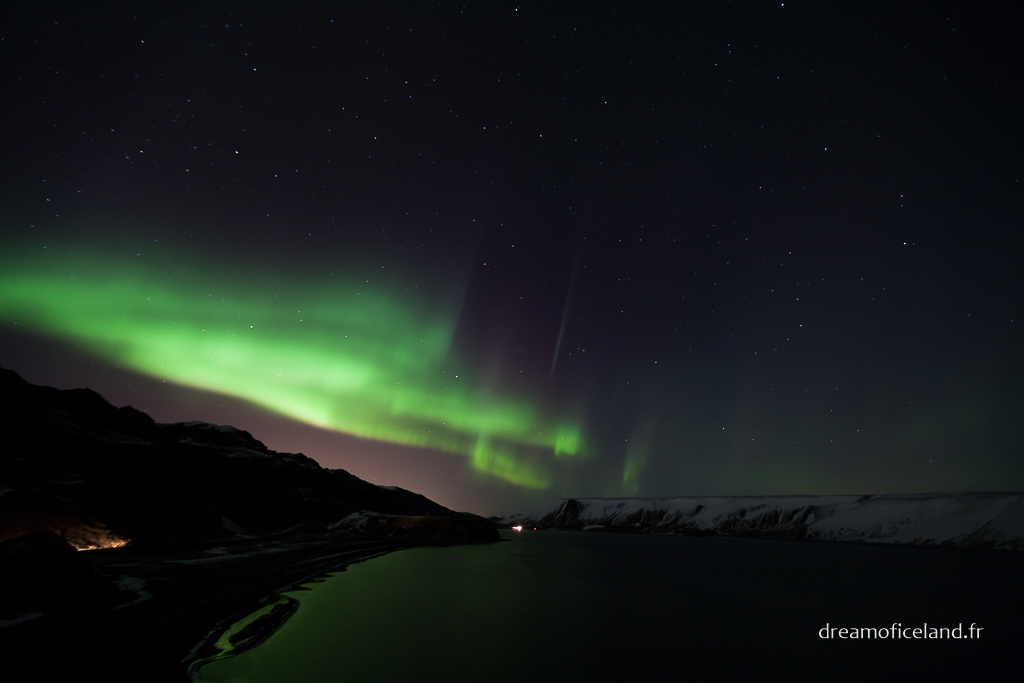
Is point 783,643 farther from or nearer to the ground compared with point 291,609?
farther from the ground

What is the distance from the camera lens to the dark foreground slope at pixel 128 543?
12.2 meters

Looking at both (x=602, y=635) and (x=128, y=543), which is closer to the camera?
(x=602, y=635)

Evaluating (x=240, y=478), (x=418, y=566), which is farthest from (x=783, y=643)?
(x=240, y=478)

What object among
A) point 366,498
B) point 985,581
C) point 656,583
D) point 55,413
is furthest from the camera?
point 366,498

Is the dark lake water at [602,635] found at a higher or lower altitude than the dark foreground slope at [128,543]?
higher

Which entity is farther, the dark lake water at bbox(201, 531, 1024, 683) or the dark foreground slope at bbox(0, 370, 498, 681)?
the dark lake water at bbox(201, 531, 1024, 683)

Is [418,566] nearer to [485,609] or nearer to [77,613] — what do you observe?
[485,609]

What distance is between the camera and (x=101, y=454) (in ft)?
253

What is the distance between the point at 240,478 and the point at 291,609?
106 meters

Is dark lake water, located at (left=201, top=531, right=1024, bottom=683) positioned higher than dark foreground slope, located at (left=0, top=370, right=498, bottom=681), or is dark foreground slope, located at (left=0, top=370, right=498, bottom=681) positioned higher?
dark lake water, located at (left=201, top=531, right=1024, bottom=683)

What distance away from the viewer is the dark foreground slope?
39.9ft

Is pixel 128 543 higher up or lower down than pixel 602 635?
lower down

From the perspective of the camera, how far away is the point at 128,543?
120 ft

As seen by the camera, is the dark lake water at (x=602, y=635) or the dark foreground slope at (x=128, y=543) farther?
the dark lake water at (x=602, y=635)
